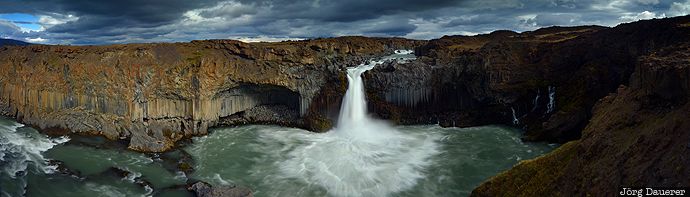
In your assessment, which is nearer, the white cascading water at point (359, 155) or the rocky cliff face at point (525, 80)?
the white cascading water at point (359, 155)

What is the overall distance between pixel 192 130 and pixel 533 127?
25.8m

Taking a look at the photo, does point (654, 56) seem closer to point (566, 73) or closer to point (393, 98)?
point (566, 73)

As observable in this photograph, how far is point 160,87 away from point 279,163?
13.6 meters

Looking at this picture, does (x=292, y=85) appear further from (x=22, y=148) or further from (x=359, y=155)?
(x=22, y=148)

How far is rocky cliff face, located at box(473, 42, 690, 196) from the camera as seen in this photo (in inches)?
337

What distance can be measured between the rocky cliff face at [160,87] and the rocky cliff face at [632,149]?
80.2ft

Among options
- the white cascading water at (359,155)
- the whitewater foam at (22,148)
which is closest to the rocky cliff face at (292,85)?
the white cascading water at (359,155)

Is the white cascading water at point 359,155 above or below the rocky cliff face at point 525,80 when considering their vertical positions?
below

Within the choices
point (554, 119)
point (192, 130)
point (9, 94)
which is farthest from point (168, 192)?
point (9, 94)

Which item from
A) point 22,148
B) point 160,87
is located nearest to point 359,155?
point 160,87

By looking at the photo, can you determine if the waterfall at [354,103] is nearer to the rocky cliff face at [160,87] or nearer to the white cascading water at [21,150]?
the rocky cliff face at [160,87]

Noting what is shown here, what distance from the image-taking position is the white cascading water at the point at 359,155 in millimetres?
22000

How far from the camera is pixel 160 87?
33.8 metres

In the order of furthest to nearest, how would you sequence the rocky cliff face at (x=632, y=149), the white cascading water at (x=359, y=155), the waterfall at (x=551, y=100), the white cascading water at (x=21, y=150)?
1. the waterfall at (x=551, y=100)
2. the white cascading water at (x=21, y=150)
3. the white cascading water at (x=359, y=155)
4. the rocky cliff face at (x=632, y=149)
